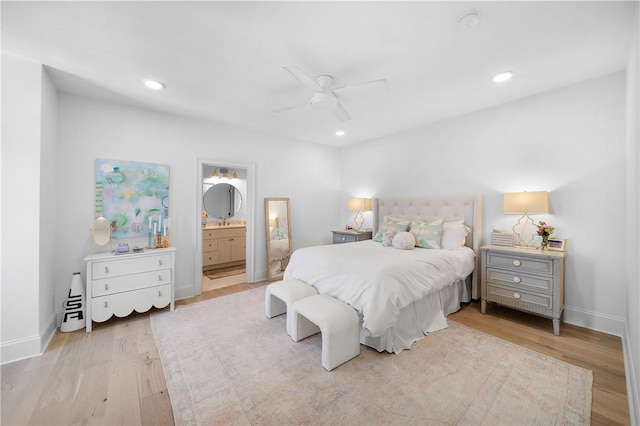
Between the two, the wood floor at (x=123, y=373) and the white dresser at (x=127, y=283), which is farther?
the white dresser at (x=127, y=283)

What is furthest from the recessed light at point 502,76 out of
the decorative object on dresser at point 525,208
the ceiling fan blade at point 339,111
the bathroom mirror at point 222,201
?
the bathroom mirror at point 222,201

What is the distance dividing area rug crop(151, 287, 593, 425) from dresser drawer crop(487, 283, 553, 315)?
0.60m

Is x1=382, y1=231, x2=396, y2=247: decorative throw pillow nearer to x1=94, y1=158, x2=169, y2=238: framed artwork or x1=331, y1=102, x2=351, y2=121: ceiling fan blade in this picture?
x1=331, y1=102, x2=351, y2=121: ceiling fan blade

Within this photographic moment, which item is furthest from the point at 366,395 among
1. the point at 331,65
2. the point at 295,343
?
the point at 331,65

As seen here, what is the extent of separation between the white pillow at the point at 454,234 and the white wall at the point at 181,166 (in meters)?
2.56

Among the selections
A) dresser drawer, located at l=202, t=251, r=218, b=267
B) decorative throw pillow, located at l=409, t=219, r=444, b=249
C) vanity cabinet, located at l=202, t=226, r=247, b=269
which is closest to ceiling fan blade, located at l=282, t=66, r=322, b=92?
decorative throw pillow, located at l=409, t=219, r=444, b=249

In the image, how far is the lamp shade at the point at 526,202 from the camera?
265 cm

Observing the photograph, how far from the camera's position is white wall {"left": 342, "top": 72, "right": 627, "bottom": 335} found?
2467 mm

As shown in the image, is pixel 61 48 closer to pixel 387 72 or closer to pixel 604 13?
pixel 387 72

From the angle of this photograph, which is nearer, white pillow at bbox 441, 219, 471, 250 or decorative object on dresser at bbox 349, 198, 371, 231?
white pillow at bbox 441, 219, 471, 250

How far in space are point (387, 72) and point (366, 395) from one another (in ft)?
8.92

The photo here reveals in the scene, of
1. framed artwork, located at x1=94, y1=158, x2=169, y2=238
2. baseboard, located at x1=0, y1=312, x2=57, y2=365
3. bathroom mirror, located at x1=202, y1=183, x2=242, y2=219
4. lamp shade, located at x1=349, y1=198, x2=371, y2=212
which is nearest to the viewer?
baseboard, located at x1=0, y1=312, x2=57, y2=365

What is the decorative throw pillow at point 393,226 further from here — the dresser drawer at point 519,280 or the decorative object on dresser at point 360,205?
the dresser drawer at point 519,280

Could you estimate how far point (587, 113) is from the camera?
260 centimetres
